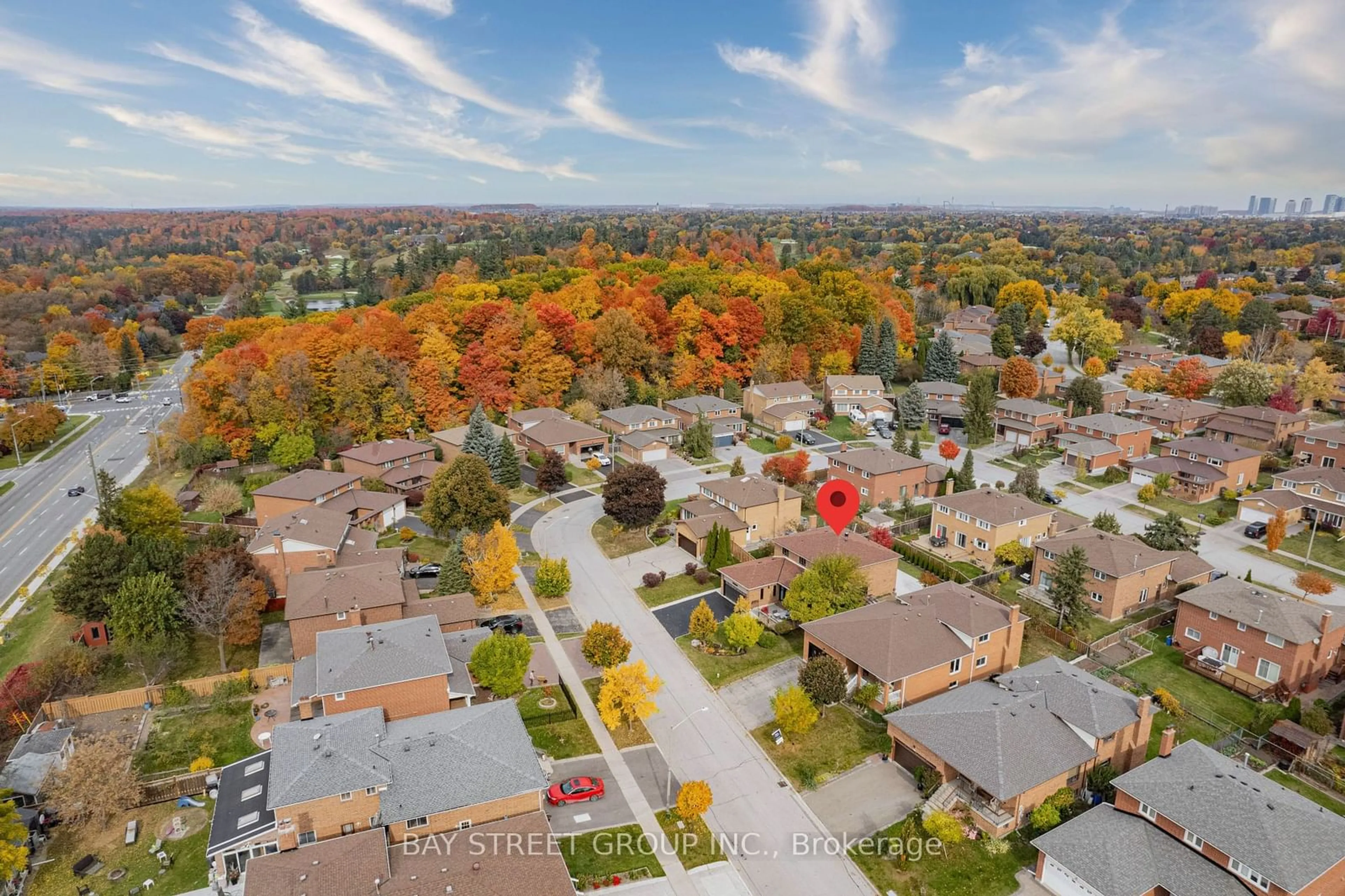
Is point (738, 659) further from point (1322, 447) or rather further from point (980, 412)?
point (1322, 447)

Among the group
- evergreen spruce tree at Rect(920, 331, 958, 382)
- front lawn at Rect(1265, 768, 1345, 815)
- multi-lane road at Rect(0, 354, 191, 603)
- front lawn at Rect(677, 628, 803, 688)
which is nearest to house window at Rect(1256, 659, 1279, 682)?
front lawn at Rect(1265, 768, 1345, 815)

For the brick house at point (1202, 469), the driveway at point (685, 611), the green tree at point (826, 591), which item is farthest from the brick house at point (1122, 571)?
the driveway at point (685, 611)

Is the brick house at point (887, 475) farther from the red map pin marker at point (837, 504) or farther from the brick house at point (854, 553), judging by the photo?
the brick house at point (854, 553)

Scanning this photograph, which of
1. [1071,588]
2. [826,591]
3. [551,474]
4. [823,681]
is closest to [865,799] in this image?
[823,681]

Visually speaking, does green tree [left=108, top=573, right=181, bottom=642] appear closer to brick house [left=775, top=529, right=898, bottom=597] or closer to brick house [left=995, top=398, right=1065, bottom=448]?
brick house [left=775, top=529, right=898, bottom=597]

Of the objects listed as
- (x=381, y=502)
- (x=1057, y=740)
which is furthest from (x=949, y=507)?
(x=381, y=502)

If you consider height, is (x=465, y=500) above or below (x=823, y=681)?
above
